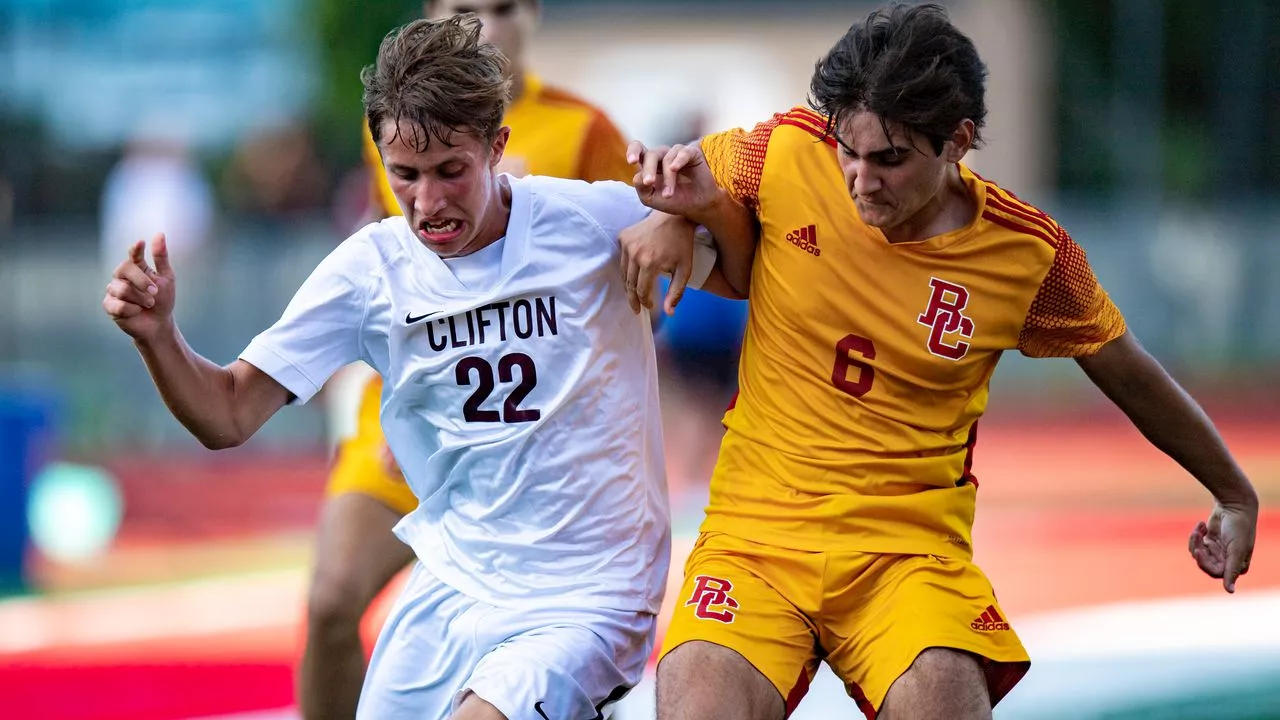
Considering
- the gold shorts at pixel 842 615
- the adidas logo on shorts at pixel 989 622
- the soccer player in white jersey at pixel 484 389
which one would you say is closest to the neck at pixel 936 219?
the soccer player in white jersey at pixel 484 389

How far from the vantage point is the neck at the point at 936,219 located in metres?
4.01

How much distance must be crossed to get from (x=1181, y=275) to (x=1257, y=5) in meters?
5.12

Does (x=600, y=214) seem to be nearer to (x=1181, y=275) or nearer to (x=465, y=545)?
(x=465, y=545)

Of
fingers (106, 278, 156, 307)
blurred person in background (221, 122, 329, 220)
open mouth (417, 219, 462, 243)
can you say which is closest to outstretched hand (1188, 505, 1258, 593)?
open mouth (417, 219, 462, 243)

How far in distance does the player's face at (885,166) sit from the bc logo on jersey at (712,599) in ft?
2.87

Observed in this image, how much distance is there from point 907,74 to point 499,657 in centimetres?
154

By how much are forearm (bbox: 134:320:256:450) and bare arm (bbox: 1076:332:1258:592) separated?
1963 mm

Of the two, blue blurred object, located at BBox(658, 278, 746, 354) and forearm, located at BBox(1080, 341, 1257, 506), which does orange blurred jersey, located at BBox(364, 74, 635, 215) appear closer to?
forearm, located at BBox(1080, 341, 1257, 506)

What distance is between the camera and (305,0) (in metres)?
33.4

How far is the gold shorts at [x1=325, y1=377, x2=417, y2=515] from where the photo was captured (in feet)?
16.7

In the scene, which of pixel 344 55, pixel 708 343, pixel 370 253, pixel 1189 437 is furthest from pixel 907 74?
pixel 344 55

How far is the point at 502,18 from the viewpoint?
17.4 ft

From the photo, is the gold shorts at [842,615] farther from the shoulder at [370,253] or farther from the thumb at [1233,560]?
the shoulder at [370,253]

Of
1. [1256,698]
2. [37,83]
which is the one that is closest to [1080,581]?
[1256,698]
